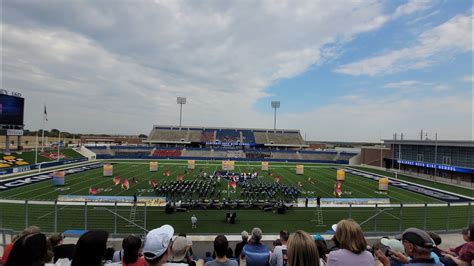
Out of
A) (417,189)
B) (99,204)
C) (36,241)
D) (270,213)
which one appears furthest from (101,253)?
(417,189)

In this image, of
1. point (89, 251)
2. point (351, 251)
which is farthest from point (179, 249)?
point (351, 251)

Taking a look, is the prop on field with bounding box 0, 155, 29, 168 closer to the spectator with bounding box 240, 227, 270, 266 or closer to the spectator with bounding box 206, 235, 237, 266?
the spectator with bounding box 240, 227, 270, 266

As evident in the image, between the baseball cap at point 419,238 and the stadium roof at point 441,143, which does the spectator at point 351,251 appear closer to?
the baseball cap at point 419,238

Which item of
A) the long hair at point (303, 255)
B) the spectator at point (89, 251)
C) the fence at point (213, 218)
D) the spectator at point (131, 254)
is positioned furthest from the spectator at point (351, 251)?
the fence at point (213, 218)

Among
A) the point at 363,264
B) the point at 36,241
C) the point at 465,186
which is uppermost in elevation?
the point at 36,241

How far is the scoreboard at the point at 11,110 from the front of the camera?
144 ft

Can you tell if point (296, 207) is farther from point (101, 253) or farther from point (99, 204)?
point (101, 253)

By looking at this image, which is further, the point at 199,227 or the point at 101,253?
the point at 199,227

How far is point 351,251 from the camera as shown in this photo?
3.31 m

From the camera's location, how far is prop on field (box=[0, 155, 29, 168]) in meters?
40.7

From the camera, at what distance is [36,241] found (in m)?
3.07

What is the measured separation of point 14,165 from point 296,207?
39.7m

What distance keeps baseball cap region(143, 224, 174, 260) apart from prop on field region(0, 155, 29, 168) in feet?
154

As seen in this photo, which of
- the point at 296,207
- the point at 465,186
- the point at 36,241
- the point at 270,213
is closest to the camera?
the point at 36,241
